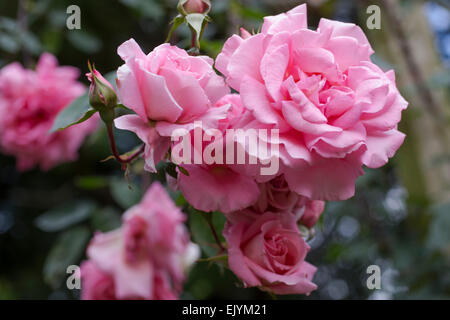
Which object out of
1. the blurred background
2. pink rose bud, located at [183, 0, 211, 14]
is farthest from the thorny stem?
the blurred background

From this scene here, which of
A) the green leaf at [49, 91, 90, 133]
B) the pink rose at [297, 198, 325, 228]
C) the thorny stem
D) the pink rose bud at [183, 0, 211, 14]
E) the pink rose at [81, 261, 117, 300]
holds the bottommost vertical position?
the pink rose at [81, 261, 117, 300]

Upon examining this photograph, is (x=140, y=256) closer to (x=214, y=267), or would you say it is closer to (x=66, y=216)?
(x=214, y=267)

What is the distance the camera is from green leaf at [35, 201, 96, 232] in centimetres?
90

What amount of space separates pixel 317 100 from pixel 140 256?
0.30 meters

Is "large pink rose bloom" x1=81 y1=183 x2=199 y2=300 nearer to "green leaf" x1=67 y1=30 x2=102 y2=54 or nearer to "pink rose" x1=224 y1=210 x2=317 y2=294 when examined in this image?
"pink rose" x1=224 y1=210 x2=317 y2=294

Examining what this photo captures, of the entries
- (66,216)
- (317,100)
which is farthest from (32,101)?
(317,100)

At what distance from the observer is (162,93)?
1.07ft

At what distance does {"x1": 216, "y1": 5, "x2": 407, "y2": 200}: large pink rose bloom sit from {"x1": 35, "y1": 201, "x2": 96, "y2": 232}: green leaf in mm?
638

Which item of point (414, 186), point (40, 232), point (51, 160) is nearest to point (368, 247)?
point (414, 186)

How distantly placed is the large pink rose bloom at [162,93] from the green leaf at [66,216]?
615mm

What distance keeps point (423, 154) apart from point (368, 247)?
0.33 meters

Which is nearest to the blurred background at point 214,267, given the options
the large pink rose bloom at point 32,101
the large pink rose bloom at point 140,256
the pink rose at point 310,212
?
the large pink rose bloom at point 32,101

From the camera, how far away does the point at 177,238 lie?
0.59m

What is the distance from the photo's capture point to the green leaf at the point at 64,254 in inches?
32.8
